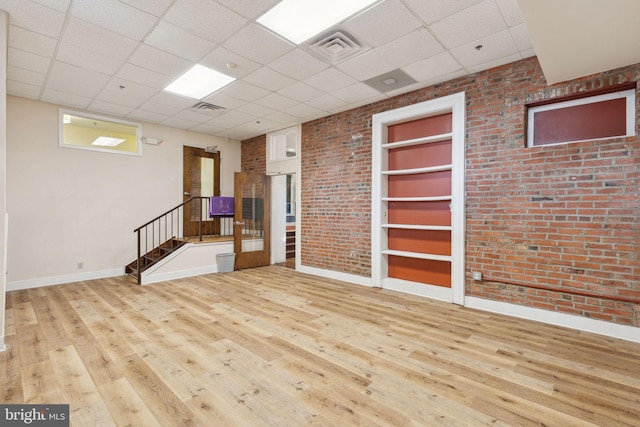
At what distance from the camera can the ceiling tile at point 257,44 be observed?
9.89 feet

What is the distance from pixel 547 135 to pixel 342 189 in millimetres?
3057

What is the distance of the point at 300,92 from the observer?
4535mm

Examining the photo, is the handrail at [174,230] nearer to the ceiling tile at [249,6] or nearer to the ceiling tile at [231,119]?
the ceiling tile at [231,119]

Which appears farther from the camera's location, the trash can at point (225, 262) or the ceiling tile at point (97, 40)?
the trash can at point (225, 262)

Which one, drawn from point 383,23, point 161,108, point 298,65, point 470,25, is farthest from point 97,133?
point 470,25

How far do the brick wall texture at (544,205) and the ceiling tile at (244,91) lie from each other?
2212 mm

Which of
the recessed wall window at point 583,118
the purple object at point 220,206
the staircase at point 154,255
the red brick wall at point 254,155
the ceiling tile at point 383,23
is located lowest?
the staircase at point 154,255

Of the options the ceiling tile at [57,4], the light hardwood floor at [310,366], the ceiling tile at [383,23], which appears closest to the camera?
the light hardwood floor at [310,366]

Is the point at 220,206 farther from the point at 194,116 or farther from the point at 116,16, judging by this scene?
the point at 116,16

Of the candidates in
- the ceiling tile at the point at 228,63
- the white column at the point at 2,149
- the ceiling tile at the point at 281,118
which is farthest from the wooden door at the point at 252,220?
the white column at the point at 2,149

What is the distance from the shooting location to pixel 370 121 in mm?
5012

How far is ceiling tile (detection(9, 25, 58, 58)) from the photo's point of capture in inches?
118

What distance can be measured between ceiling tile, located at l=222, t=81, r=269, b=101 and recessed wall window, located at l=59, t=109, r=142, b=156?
272 centimetres

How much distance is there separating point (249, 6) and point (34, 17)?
6.88 ft
